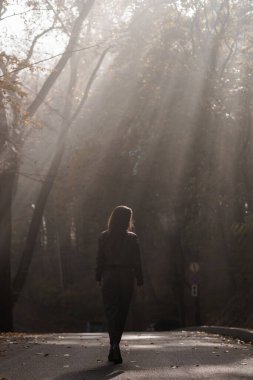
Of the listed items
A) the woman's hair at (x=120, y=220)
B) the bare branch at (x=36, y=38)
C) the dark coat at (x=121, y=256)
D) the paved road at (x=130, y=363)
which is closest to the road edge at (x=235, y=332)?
the paved road at (x=130, y=363)

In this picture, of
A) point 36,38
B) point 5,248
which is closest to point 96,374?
point 5,248

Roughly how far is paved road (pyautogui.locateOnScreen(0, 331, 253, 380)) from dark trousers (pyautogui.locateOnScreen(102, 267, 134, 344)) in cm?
56

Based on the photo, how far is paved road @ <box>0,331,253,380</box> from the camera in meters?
9.92

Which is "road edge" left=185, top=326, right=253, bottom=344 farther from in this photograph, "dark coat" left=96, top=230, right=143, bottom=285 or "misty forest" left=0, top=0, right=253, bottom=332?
"dark coat" left=96, top=230, right=143, bottom=285

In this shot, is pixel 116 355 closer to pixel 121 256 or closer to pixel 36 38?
pixel 121 256

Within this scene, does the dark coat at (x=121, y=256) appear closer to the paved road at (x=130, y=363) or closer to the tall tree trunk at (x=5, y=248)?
the paved road at (x=130, y=363)

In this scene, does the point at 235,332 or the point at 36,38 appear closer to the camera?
the point at 235,332

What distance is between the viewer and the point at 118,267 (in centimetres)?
1171

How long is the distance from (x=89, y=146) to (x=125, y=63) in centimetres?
769

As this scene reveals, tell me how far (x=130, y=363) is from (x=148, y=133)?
25247mm

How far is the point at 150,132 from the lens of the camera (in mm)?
36062

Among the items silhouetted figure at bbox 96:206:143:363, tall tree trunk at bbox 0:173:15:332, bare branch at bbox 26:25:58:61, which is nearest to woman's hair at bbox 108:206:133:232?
silhouetted figure at bbox 96:206:143:363

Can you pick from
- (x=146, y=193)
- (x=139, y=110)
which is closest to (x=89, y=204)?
(x=146, y=193)

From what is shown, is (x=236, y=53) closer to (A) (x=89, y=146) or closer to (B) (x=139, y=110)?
(B) (x=139, y=110)
